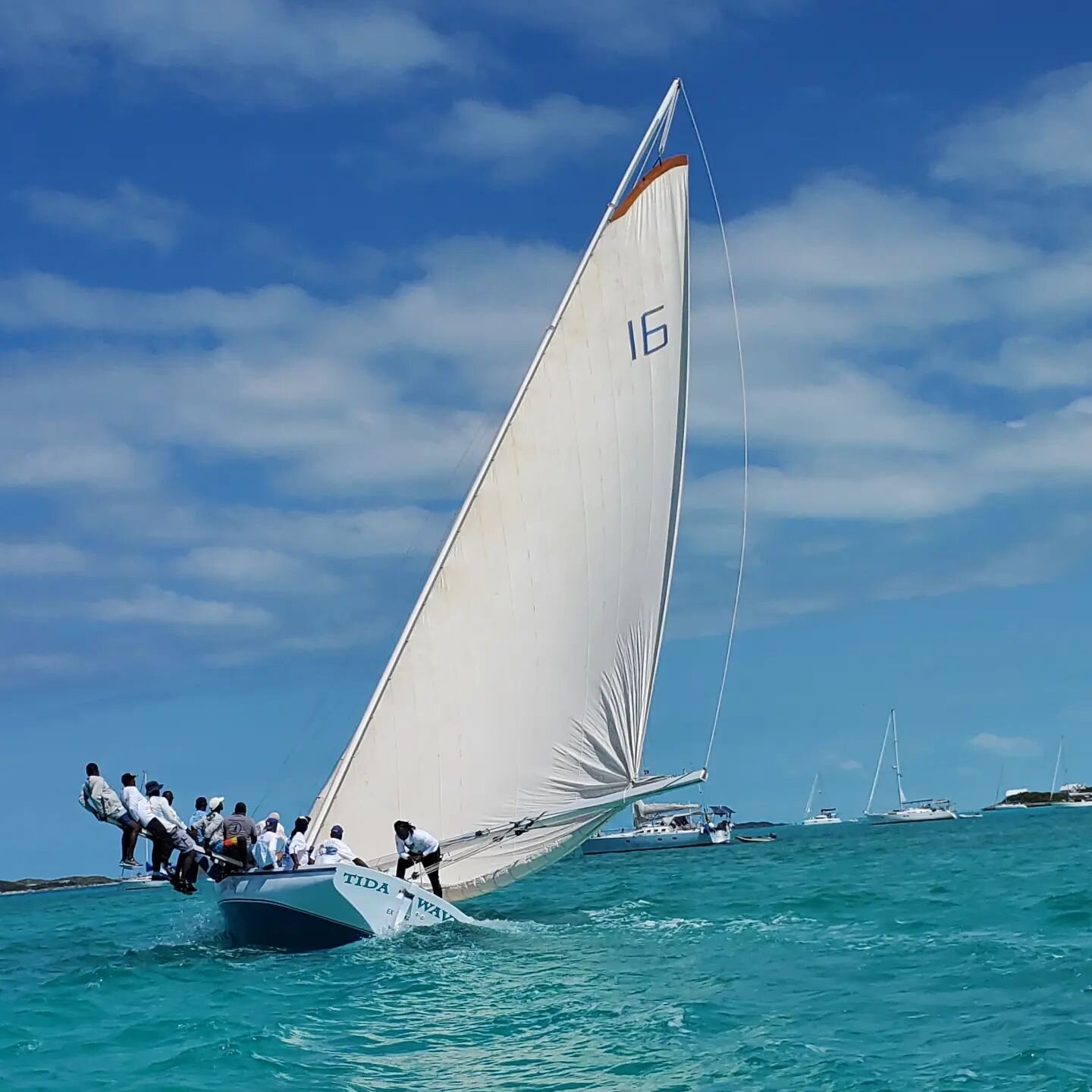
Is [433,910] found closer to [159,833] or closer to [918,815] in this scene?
[159,833]

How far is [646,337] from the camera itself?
26891 millimetres

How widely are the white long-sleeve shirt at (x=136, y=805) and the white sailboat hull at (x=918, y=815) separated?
166 meters

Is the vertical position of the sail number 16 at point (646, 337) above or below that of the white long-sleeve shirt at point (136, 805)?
above

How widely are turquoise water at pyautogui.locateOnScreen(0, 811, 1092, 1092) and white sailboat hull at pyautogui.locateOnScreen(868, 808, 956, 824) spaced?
154m

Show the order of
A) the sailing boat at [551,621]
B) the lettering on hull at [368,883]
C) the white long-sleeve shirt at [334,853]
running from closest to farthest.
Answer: the lettering on hull at [368,883]
the white long-sleeve shirt at [334,853]
the sailing boat at [551,621]

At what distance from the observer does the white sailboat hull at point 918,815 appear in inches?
7131

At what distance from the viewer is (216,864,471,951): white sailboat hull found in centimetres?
2236

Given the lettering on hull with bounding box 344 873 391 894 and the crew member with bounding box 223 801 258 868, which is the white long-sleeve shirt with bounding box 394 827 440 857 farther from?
the crew member with bounding box 223 801 258 868

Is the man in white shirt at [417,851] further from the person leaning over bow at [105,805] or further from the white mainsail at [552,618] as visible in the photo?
the person leaning over bow at [105,805]

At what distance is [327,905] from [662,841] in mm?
94749

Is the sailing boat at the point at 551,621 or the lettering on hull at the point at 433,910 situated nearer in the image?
the lettering on hull at the point at 433,910

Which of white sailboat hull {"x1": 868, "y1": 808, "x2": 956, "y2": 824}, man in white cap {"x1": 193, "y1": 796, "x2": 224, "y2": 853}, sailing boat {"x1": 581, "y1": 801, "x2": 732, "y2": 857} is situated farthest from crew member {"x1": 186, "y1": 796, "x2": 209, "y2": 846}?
white sailboat hull {"x1": 868, "y1": 808, "x2": 956, "y2": 824}

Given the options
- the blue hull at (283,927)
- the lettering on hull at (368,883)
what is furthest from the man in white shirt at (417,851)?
the blue hull at (283,927)

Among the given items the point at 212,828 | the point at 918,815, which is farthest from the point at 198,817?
the point at 918,815
